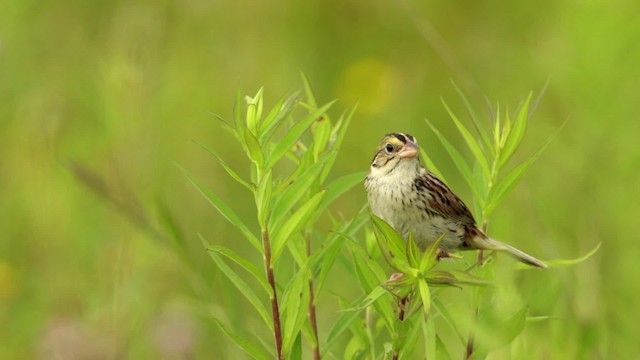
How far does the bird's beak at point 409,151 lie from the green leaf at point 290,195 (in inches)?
21.8

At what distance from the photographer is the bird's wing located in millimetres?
2145

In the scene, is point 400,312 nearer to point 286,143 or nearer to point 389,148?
point 286,143

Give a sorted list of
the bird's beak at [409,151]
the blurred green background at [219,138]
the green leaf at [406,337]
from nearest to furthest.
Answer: the green leaf at [406,337]
the bird's beak at [409,151]
the blurred green background at [219,138]

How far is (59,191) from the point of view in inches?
156

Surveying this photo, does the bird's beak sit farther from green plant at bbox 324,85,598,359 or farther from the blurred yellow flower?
the blurred yellow flower

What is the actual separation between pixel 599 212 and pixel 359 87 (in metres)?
2.65

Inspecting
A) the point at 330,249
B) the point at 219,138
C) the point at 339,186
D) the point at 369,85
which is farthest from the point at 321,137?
the point at 369,85

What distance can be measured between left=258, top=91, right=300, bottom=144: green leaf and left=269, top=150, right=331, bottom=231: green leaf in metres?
0.09

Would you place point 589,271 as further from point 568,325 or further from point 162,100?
point 162,100

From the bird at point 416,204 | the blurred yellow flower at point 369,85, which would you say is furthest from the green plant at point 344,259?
the blurred yellow flower at point 369,85

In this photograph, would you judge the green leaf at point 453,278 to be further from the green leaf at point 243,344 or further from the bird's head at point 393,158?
the bird's head at point 393,158

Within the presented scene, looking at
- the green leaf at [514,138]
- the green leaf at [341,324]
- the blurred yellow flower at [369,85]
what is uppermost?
the green leaf at [514,138]

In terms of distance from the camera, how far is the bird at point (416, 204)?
6.88ft

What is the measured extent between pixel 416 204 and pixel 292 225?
59 centimetres
